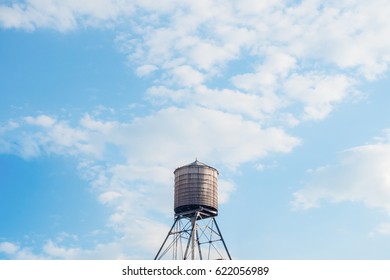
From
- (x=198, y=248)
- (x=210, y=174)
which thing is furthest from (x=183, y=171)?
(x=198, y=248)

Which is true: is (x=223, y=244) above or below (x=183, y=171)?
below

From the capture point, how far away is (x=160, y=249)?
55438mm

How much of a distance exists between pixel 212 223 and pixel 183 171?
5.77 metres

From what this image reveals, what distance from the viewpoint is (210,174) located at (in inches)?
2162

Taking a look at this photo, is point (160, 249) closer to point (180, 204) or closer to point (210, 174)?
point (180, 204)

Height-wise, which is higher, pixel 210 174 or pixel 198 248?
pixel 210 174
